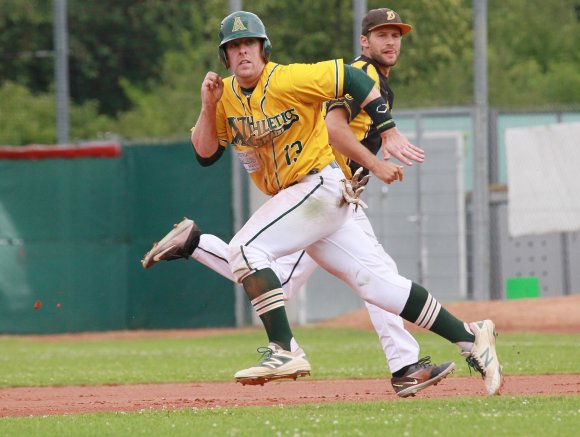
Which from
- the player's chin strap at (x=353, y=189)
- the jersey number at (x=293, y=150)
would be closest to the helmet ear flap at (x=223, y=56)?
the jersey number at (x=293, y=150)

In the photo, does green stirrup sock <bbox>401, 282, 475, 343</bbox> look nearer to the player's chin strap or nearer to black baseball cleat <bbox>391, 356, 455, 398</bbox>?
black baseball cleat <bbox>391, 356, 455, 398</bbox>

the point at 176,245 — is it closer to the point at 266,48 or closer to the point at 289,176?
the point at 289,176

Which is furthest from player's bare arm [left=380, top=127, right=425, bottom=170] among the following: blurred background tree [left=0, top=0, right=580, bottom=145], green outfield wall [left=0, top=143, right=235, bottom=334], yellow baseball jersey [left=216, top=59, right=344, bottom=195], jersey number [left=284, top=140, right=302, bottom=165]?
blurred background tree [left=0, top=0, right=580, bottom=145]

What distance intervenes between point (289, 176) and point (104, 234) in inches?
437

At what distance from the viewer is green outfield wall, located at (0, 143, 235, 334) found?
17797 millimetres

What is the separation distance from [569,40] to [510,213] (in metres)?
20.4

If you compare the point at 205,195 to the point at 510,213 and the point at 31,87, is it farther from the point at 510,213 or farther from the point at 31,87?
the point at 31,87

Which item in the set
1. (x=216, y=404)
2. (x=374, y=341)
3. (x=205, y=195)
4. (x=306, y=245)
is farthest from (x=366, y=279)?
(x=205, y=195)

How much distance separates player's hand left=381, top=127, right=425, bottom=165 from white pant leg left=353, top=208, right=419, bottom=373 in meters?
0.86

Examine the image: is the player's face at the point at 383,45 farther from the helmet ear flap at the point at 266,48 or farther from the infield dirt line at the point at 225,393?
the infield dirt line at the point at 225,393

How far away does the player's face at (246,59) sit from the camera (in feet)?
23.2

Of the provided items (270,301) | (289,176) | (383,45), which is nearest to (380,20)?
(383,45)

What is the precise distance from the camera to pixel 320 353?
13.2 m

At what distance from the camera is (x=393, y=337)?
7.87 meters
